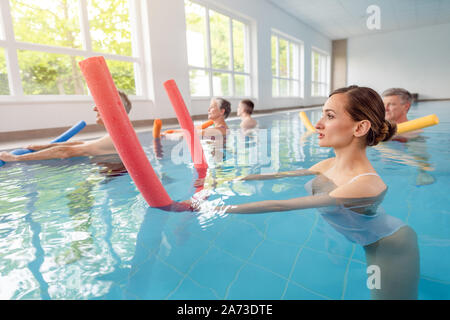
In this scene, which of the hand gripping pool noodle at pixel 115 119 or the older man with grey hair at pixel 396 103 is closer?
the hand gripping pool noodle at pixel 115 119

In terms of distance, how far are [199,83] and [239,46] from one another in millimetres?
3162

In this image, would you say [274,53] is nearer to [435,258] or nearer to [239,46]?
[239,46]

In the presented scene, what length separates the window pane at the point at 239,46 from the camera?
39.9 feet

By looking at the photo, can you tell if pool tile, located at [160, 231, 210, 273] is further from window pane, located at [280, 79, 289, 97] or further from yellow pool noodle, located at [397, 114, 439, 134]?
window pane, located at [280, 79, 289, 97]

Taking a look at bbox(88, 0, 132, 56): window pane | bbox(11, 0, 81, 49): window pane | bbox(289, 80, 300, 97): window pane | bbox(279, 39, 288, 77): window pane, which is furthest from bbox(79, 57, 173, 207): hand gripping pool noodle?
bbox(289, 80, 300, 97): window pane

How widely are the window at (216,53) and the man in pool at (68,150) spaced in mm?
6457

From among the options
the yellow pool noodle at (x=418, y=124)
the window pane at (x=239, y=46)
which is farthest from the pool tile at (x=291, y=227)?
the window pane at (x=239, y=46)

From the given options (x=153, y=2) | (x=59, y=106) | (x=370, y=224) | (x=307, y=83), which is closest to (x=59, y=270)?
(x=370, y=224)

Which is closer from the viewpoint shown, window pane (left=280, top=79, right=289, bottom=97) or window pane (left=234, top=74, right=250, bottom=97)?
window pane (left=234, top=74, right=250, bottom=97)

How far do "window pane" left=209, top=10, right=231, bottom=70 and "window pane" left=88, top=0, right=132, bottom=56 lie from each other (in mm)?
3619

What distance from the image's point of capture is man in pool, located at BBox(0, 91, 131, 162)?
12.5 ft

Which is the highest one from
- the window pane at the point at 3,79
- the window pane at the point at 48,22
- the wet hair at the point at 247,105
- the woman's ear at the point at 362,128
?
the window pane at the point at 48,22

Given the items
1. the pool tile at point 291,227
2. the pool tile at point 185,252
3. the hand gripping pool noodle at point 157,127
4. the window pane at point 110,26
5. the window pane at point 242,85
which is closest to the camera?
the pool tile at point 185,252

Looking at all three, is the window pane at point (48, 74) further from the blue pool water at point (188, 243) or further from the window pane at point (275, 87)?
the window pane at point (275, 87)
